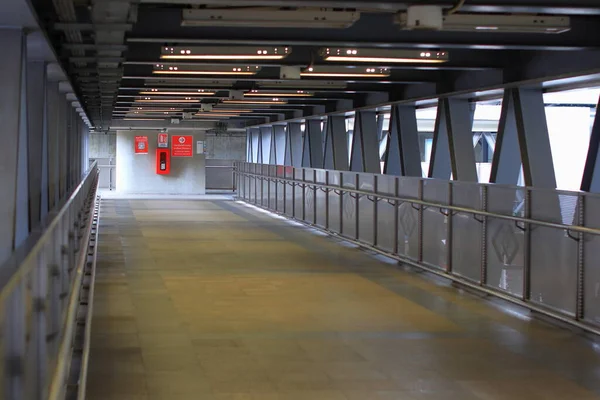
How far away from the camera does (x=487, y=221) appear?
9.78m

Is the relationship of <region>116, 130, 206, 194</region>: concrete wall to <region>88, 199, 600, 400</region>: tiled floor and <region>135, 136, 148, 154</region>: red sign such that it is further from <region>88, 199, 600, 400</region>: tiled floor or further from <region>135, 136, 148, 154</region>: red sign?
<region>88, 199, 600, 400</region>: tiled floor

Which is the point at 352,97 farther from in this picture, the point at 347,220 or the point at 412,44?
the point at 412,44

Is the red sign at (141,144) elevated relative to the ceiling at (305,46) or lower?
lower

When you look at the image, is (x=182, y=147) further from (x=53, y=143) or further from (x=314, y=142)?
(x=53, y=143)

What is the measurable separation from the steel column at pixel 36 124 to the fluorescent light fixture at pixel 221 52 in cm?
172

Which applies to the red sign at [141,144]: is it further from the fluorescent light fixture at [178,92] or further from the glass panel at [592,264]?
the glass panel at [592,264]

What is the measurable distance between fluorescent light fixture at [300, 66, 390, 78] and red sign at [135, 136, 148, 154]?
21412 mm

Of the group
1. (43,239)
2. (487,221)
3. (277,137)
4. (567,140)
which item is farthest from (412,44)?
(277,137)

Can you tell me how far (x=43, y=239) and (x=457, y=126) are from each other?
1291 centimetres

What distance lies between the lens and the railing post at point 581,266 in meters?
7.78

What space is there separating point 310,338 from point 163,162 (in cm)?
2872

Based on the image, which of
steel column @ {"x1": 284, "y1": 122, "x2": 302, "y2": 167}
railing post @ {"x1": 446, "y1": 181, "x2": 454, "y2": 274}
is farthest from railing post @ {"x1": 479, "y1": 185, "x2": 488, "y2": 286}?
steel column @ {"x1": 284, "y1": 122, "x2": 302, "y2": 167}

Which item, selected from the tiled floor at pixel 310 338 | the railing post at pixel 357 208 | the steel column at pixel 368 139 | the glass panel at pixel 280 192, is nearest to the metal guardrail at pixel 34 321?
the tiled floor at pixel 310 338

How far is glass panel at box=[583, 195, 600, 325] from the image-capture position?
24.9 ft
